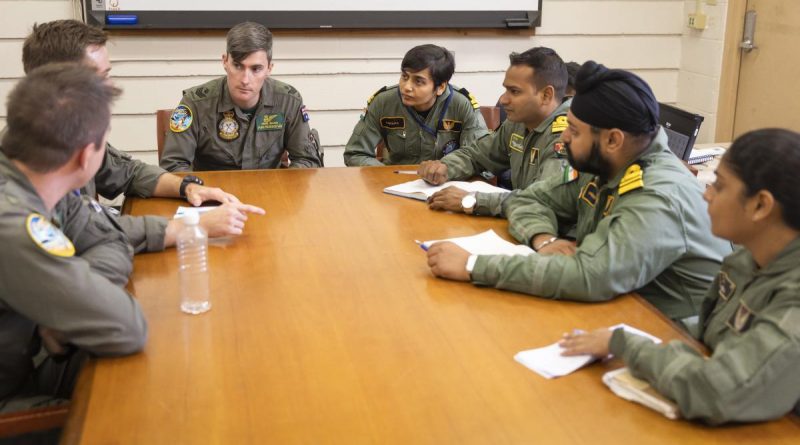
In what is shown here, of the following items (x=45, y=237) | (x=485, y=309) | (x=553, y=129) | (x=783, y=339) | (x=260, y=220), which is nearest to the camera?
(x=783, y=339)

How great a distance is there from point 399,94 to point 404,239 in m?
1.58

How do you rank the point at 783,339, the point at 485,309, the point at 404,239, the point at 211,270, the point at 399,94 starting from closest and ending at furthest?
the point at 783,339 < the point at 485,309 < the point at 211,270 < the point at 404,239 < the point at 399,94

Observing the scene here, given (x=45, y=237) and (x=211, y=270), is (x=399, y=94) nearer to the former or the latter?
(x=211, y=270)

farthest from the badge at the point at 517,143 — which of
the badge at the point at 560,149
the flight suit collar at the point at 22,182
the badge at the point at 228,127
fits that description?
the flight suit collar at the point at 22,182

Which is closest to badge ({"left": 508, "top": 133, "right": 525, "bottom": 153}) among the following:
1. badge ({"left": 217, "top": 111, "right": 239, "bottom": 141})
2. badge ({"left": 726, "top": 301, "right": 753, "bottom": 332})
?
badge ({"left": 217, "top": 111, "right": 239, "bottom": 141})

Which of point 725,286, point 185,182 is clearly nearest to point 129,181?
point 185,182

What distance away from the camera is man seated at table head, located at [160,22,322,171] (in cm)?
351

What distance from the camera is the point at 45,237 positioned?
5.38 ft

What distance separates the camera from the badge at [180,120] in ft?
11.6

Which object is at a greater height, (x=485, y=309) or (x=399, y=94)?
(x=399, y=94)

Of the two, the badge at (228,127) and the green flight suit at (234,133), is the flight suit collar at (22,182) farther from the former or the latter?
the badge at (228,127)

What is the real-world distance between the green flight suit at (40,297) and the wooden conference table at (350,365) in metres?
0.08

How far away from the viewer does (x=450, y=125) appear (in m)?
3.89

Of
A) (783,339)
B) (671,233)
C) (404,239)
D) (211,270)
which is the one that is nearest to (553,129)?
(404,239)
